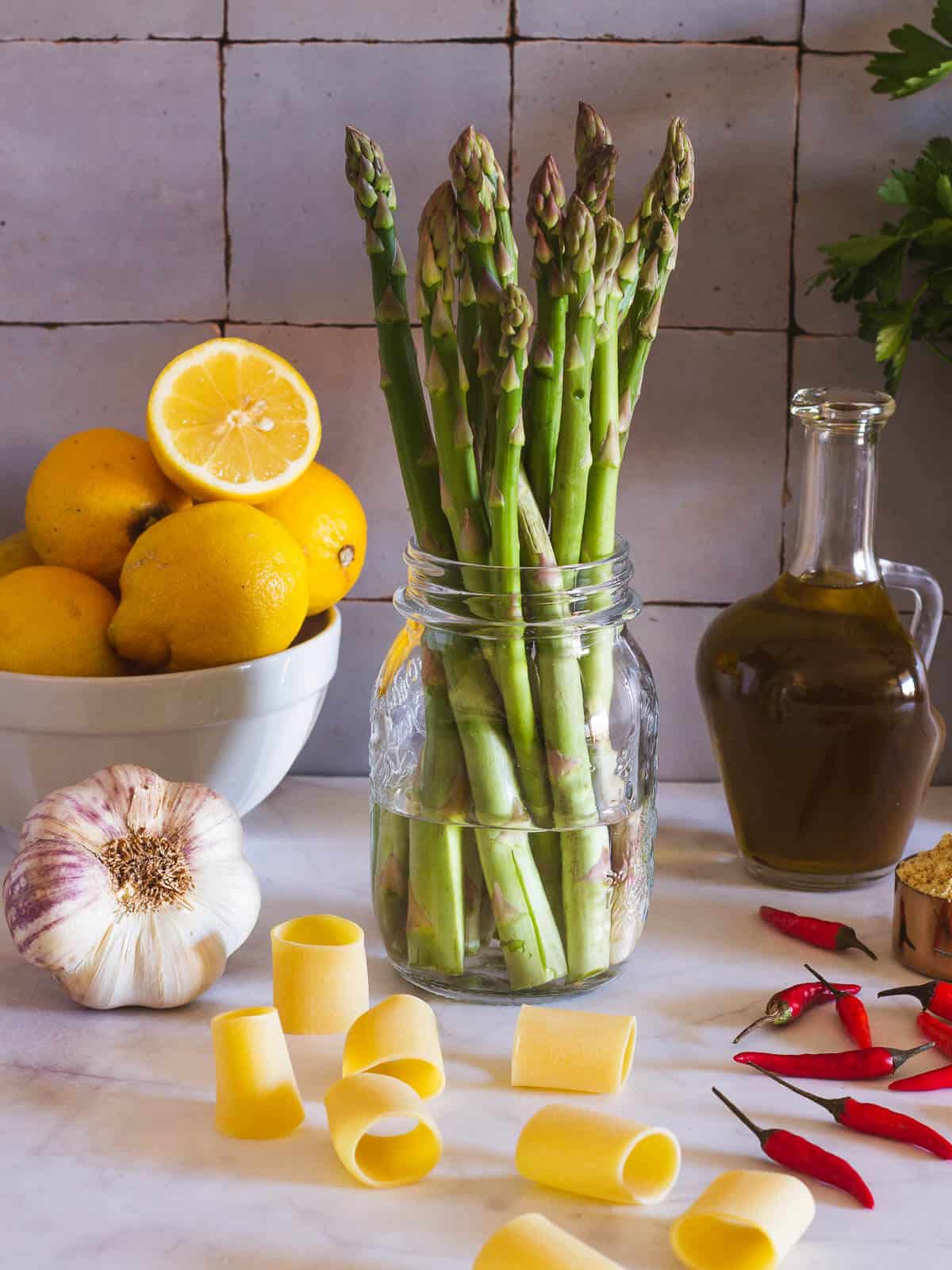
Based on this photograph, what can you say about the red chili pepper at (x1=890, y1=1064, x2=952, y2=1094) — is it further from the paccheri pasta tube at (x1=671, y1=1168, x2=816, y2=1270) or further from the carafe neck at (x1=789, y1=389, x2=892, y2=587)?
the carafe neck at (x1=789, y1=389, x2=892, y2=587)

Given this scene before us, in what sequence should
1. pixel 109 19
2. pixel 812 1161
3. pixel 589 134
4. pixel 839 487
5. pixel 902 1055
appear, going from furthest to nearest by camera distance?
pixel 109 19, pixel 839 487, pixel 589 134, pixel 902 1055, pixel 812 1161

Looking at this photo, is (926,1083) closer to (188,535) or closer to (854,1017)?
(854,1017)

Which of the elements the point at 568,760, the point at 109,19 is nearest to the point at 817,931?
the point at 568,760

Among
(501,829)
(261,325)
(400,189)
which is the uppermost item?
(400,189)

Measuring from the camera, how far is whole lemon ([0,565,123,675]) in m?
0.95

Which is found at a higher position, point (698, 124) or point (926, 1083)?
point (698, 124)

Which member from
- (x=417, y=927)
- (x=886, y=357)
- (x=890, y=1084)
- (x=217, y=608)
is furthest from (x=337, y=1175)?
(x=886, y=357)

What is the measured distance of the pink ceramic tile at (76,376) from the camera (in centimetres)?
116

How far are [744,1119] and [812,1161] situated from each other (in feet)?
0.14

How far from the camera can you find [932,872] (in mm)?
878

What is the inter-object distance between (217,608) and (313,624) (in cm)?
17

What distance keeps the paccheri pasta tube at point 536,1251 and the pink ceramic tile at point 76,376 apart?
82 centimetres

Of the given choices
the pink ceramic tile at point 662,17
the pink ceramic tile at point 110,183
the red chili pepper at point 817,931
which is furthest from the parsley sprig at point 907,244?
the pink ceramic tile at point 110,183

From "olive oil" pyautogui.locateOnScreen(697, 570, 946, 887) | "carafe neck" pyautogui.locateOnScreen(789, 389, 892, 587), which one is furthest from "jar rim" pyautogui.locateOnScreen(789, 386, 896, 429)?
"olive oil" pyautogui.locateOnScreen(697, 570, 946, 887)
